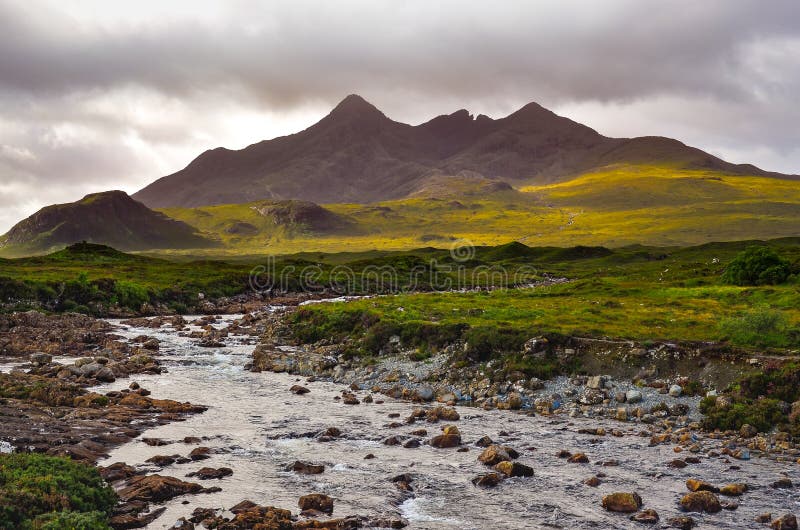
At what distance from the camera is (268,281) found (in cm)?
9831

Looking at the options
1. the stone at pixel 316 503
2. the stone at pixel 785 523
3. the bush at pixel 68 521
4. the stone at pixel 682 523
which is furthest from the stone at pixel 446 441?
the bush at pixel 68 521

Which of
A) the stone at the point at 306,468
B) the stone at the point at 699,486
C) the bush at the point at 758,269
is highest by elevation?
the bush at the point at 758,269

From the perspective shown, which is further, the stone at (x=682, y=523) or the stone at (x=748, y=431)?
the stone at (x=748, y=431)

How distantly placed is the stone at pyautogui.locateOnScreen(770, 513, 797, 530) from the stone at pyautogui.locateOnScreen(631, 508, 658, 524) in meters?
3.09

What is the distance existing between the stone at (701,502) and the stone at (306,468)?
11752 mm

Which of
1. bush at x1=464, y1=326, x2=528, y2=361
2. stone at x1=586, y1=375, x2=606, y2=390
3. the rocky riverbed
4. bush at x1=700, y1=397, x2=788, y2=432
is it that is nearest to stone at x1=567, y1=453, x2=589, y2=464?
the rocky riverbed

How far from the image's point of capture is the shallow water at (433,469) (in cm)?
1691

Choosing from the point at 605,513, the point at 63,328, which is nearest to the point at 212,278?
the point at 63,328

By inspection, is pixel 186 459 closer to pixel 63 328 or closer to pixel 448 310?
pixel 448 310

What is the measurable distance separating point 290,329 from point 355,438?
29.6 meters

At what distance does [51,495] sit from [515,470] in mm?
14067

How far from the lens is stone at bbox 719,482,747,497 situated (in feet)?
58.9

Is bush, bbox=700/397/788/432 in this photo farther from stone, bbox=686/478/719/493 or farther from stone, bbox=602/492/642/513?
stone, bbox=602/492/642/513

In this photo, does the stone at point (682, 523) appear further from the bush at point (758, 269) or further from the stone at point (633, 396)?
the bush at point (758, 269)
